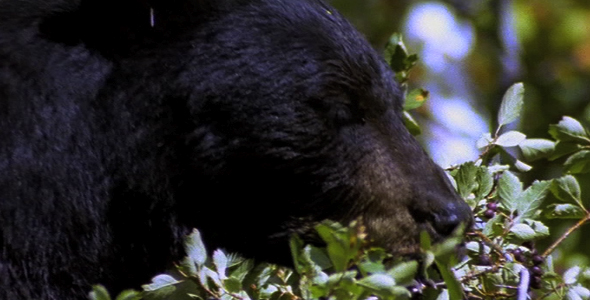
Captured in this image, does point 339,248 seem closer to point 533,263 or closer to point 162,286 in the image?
point 162,286

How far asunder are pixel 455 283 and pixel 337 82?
0.81m

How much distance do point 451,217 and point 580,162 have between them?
1.47 feet

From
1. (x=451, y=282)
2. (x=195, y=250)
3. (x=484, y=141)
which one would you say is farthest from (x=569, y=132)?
(x=195, y=250)

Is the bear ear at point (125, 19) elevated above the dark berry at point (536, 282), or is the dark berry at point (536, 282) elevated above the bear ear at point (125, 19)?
the bear ear at point (125, 19)

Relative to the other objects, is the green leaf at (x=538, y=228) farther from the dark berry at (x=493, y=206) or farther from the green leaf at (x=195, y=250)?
the green leaf at (x=195, y=250)

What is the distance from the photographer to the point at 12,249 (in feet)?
8.43

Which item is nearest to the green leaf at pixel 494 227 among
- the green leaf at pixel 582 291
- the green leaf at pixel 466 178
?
the green leaf at pixel 466 178

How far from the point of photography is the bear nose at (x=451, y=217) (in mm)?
2775

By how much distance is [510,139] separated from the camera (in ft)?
9.62

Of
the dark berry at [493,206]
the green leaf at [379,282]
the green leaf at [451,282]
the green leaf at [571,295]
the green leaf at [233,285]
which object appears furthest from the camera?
the dark berry at [493,206]

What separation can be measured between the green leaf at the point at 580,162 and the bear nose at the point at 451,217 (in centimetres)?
37

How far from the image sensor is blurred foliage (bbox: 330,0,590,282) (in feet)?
21.5

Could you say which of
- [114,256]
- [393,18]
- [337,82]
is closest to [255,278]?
[114,256]

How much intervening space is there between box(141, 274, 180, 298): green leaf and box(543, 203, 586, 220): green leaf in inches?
38.7
